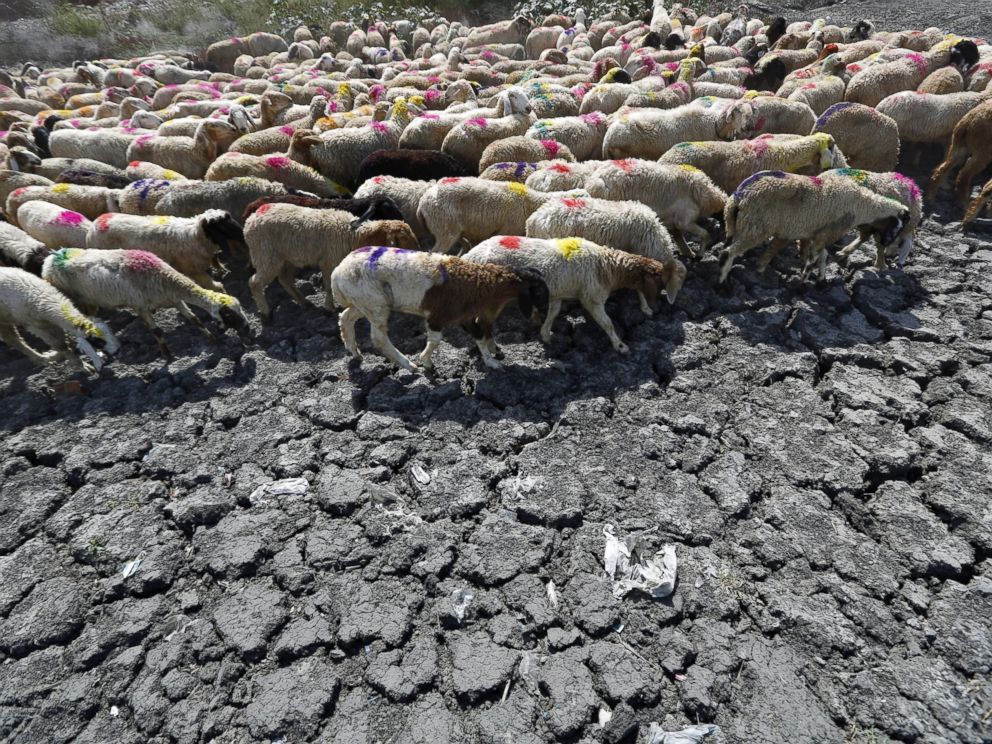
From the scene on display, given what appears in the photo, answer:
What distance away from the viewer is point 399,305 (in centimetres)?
550

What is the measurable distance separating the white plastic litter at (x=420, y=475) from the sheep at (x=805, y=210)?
4.47m

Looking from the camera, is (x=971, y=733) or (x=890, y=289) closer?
(x=971, y=733)

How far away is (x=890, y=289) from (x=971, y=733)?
192 inches

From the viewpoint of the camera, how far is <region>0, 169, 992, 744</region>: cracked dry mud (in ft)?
10.8

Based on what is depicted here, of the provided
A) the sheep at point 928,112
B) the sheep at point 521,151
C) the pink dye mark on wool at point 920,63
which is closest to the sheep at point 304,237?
the sheep at point 521,151

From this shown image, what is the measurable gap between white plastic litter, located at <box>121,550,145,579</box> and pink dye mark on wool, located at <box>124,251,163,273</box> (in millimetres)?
3392

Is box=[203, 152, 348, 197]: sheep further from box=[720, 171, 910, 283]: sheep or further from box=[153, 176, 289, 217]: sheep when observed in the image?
box=[720, 171, 910, 283]: sheep

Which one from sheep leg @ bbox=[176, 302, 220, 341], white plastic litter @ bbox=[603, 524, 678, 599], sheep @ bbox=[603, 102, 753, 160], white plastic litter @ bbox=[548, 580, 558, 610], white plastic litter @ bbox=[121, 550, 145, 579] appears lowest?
white plastic litter @ bbox=[121, 550, 145, 579]

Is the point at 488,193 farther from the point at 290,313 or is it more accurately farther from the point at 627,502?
the point at 627,502

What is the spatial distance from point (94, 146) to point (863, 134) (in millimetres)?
13048

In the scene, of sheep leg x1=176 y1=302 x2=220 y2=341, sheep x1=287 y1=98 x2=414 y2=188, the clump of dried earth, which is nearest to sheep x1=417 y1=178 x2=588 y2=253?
the clump of dried earth

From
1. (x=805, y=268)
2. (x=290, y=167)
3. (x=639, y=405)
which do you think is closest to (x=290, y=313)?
(x=290, y=167)

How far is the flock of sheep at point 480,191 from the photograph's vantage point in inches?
231

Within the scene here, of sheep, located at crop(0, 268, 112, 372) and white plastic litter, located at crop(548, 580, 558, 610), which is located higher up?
sheep, located at crop(0, 268, 112, 372)
